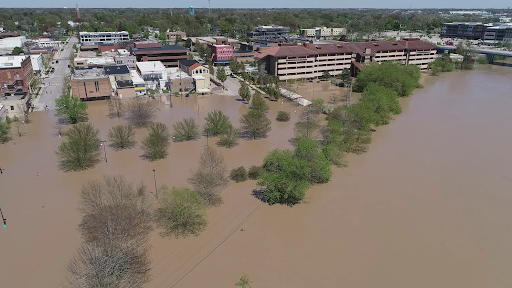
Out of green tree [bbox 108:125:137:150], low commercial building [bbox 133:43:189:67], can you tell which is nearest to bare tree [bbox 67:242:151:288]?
green tree [bbox 108:125:137:150]

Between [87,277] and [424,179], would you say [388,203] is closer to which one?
[424,179]

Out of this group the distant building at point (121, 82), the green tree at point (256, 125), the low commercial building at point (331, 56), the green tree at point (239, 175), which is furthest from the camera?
the low commercial building at point (331, 56)

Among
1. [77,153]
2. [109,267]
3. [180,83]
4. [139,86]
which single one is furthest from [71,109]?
[109,267]

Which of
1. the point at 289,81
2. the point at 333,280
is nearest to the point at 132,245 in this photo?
the point at 333,280

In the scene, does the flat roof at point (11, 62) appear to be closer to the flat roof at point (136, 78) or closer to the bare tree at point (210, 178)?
the flat roof at point (136, 78)

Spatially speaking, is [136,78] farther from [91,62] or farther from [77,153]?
[77,153]

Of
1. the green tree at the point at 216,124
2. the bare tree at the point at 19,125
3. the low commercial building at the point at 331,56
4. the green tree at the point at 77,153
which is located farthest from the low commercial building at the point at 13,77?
the low commercial building at the point at 331,56

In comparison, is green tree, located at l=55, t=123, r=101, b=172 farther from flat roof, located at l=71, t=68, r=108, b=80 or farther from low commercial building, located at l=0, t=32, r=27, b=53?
low commercial building, located at l=0, t=32, r=27, b=53
